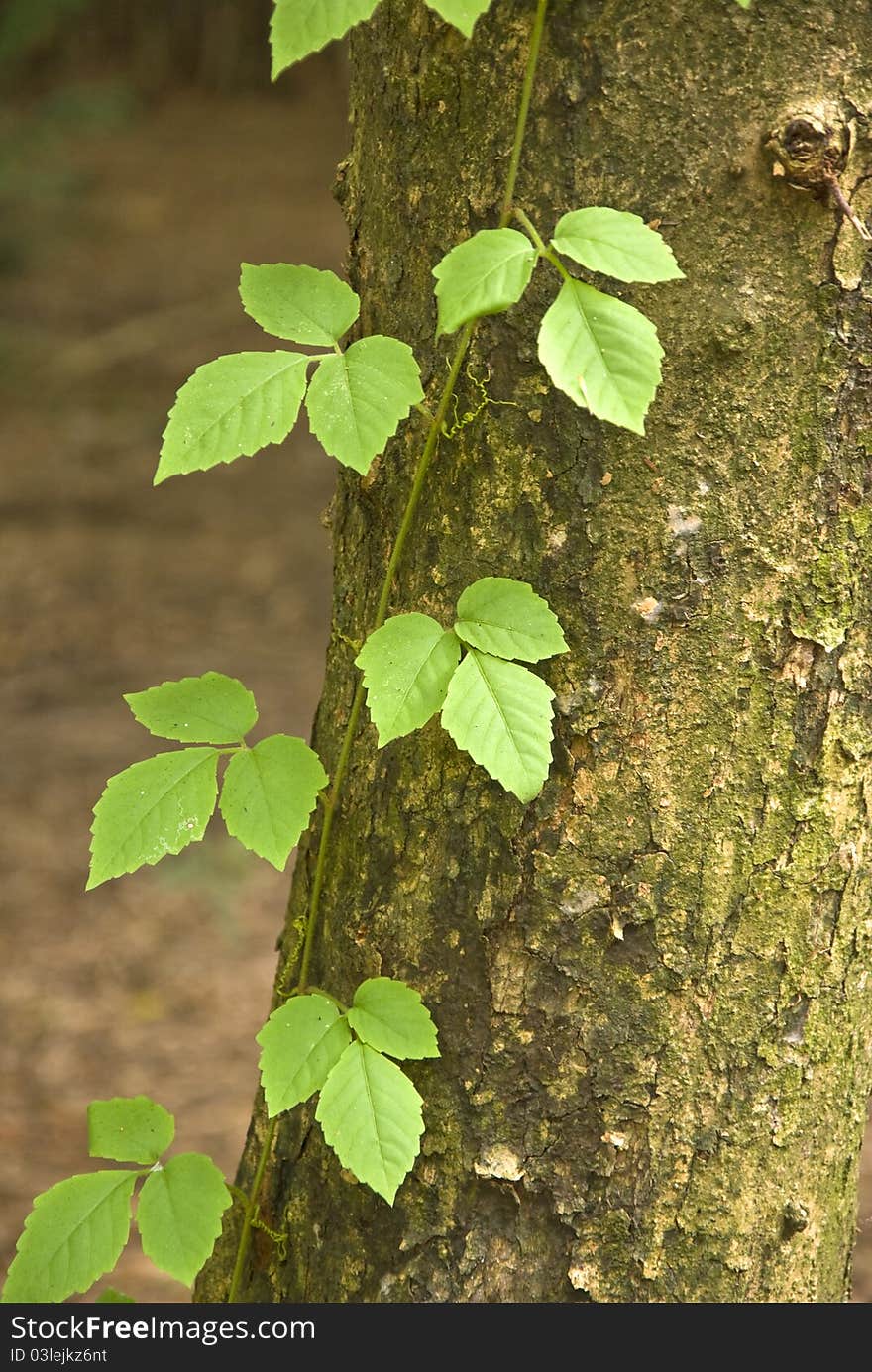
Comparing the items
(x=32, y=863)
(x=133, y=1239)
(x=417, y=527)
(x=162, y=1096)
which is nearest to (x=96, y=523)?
(x=32, y=863)

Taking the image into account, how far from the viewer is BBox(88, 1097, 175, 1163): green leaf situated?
4.23 feet

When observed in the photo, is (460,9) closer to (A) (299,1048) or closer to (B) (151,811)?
(B) (151,811)

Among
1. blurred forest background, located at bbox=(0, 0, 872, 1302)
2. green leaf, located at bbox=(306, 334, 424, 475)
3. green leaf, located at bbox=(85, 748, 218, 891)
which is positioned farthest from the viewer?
blurred forest background, located at bbox=(0, 0, 872, 1302)

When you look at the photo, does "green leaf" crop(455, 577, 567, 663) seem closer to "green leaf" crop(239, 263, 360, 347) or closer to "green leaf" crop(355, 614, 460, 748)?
"green leaf" crop(355, 614, 460, 748)

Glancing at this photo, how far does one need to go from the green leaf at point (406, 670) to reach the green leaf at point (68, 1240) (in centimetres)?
55

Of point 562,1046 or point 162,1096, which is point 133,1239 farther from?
point 562,1046

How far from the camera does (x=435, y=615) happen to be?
3.76 ft

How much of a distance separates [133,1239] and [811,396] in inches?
94.3

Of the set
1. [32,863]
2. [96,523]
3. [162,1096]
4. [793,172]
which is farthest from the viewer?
[96,523]

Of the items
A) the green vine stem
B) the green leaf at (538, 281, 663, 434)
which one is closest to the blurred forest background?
the green vine stem

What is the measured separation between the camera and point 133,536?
593 centimetres

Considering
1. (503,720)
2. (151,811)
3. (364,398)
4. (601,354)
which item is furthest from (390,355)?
(151,811)

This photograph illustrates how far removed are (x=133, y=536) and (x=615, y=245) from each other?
5213mm

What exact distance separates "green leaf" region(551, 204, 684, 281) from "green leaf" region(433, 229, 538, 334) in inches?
1.3
